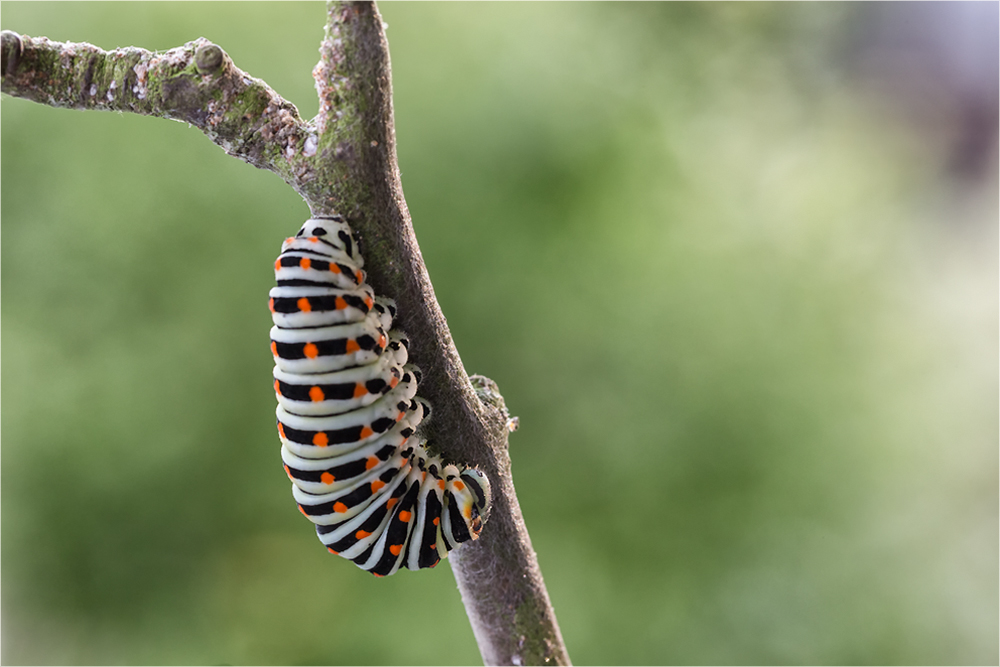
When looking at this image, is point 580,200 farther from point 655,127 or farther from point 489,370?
point 489,370

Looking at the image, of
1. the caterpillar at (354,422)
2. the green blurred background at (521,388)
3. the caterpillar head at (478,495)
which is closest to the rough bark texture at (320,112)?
the caterpillar at (354,422)

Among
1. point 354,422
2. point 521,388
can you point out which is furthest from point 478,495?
point 521,388

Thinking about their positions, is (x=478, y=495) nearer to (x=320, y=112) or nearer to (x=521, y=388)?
(x=320, y=112)

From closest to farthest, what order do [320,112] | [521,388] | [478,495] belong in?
[320,112] → [478,495] → [521,388]

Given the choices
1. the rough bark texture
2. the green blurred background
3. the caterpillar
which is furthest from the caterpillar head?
the green blurred background

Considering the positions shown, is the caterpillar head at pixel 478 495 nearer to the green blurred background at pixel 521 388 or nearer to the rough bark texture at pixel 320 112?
the rough bark texture at pixel 320 112

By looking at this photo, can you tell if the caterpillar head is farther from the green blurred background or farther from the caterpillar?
the green blurred background

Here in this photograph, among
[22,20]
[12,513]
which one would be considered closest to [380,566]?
[12,513]
